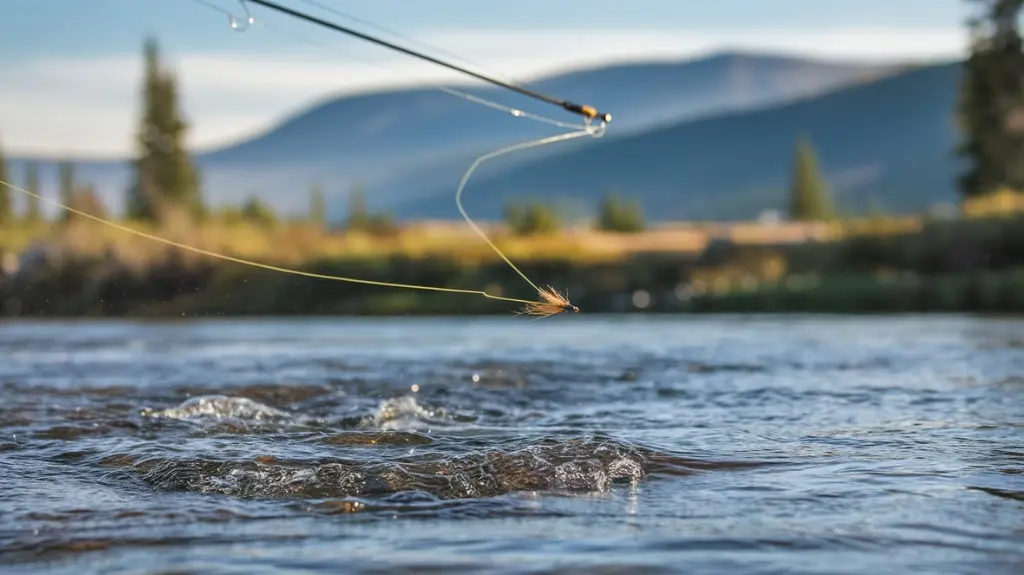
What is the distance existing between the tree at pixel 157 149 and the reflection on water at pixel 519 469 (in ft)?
255

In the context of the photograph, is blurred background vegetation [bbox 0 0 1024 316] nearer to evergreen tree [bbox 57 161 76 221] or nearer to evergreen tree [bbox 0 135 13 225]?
evergreen tree [bbox 0 135 13 225]

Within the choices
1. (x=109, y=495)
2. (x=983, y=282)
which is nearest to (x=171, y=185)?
(x=983, y=282)

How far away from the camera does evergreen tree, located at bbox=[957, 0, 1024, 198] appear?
2549 inches

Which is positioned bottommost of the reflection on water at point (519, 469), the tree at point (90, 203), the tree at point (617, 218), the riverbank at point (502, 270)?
the reflection on water at point (519, 469)

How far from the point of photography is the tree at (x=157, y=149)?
→ 95.2m

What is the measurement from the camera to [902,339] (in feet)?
87.5

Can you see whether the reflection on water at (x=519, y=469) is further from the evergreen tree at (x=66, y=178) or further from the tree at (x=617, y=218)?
the evergreen tree at (x=66, y=178)

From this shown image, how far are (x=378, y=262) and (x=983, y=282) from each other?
25496 mm

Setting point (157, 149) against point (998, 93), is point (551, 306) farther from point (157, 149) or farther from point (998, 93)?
point (157, 149)

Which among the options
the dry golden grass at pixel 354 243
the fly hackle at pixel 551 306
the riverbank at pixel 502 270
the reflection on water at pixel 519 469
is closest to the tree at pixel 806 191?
the dry golden grass at pixel 354 243

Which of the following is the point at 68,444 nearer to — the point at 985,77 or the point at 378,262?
the point at 378,262

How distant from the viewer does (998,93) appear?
65.2 m

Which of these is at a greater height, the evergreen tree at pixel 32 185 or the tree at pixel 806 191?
the tree at pixel 806 191

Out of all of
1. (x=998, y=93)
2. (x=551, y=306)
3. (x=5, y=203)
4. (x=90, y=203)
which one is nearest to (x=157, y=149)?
(x=90, y=203)
